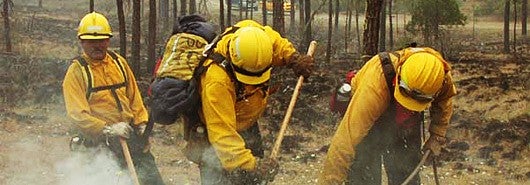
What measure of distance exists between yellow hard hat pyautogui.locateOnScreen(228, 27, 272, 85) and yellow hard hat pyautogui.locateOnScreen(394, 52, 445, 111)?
89cm

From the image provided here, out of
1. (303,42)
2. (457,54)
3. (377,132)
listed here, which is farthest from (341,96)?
(457,54)

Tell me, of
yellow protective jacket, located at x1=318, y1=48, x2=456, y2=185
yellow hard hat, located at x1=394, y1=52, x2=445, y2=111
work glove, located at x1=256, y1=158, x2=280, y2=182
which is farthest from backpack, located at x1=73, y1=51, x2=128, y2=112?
yellow hard hat, located at x1=394, y1=52, x2=445, y2=111

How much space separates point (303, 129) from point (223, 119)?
23.4 feet

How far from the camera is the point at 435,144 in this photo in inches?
191

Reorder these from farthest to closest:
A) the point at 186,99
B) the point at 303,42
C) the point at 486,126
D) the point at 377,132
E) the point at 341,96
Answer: the point at 303,42 → the point at 486,126 → the point at 341,96 → the point at 377,132 → the point at 186,99

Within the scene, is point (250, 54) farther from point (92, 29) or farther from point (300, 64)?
point (92, 29)

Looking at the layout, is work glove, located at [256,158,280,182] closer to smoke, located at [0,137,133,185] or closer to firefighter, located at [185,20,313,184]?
firefighter, located at [185,20,313,184]

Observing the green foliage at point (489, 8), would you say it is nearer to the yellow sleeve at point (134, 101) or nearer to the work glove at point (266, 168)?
the yellow sleeve at point (134, 101)

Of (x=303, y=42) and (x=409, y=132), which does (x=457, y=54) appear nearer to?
(x=303, y=42)

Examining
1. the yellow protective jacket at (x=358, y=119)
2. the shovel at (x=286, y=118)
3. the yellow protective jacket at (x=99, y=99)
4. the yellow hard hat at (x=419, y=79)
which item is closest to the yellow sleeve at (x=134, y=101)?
the yellow protective jacket at (x=99, y=99)

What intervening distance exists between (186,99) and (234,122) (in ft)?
1.01

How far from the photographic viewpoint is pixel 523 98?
12586 mm

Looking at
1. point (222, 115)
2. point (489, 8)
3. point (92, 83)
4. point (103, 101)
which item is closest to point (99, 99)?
point (103, 101)

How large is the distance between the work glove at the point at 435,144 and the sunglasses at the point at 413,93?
0.87 meters
